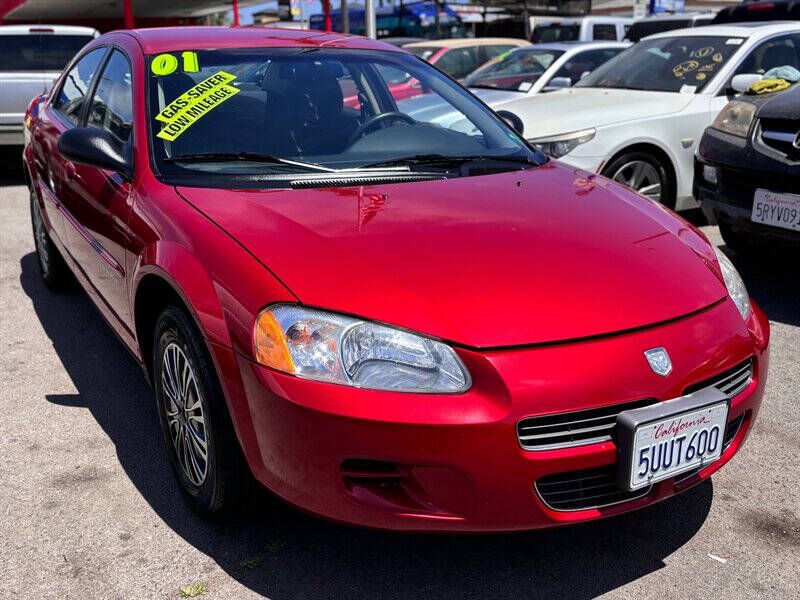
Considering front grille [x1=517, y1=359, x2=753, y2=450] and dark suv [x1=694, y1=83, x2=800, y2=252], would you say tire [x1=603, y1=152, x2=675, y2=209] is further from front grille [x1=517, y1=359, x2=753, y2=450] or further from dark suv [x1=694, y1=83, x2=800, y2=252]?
front grille [x1=517, y1=359, x2=753, y2=450]

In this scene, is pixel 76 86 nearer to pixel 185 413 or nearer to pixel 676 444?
pixel 185 413

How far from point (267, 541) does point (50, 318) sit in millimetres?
2665

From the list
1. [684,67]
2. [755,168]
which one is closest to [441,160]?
[755,168]

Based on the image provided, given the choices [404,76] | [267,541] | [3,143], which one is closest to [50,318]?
[404,76]

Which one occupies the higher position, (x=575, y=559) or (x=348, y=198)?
(x=348, y=198)

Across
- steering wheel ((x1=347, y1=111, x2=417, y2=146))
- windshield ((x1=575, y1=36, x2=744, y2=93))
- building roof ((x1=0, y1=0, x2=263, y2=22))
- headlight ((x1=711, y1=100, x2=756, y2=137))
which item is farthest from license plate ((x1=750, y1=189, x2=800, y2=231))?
building roof ((x1=0, y1=0, x2=263, y2=22))

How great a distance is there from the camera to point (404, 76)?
389 centimetres

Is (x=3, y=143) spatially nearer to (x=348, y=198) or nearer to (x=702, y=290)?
(x=348, y=198)

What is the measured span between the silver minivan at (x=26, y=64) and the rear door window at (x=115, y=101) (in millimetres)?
5536

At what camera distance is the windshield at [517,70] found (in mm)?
8914

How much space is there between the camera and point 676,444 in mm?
2275

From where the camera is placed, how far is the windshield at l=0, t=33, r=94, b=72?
30.2 feet

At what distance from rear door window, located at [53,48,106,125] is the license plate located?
3.31m

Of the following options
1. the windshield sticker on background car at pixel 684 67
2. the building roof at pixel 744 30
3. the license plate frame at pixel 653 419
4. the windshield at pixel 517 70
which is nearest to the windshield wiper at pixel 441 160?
the license plate frame at pixel 653 419
